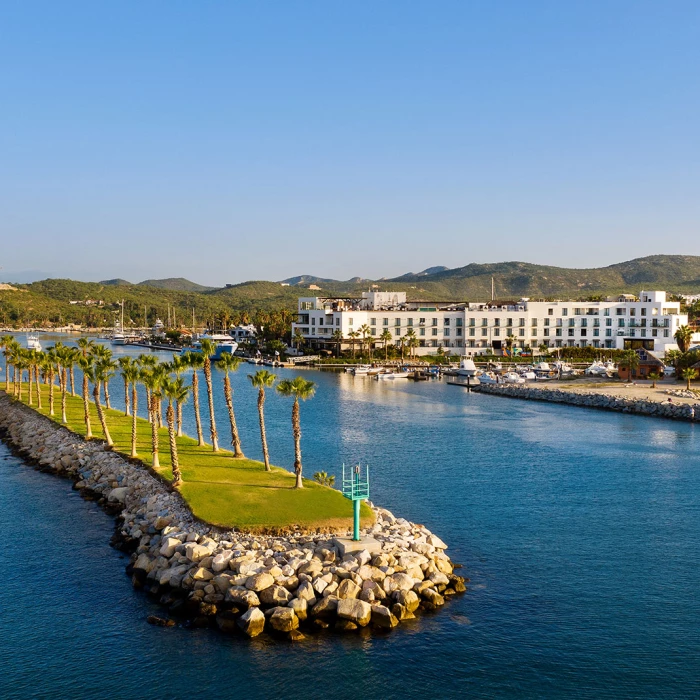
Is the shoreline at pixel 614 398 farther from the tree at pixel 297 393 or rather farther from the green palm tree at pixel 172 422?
the green palm tree at pixel 172 422

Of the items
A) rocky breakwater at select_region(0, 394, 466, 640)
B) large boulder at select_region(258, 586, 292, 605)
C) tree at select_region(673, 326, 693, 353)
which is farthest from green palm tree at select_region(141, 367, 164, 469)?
tree at select_region(673, 326, 693, 353)

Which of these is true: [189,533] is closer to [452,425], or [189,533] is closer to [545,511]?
[545,511]

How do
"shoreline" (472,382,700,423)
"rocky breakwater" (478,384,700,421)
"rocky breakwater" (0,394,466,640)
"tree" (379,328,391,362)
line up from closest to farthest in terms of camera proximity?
1. "rocky breakwater" (0,394,466,640)
2. "rocky breakwater" (478,384,700,421)
3. "shoreline" (472,382,700,423)
4. "tree" (379,328,391,362)

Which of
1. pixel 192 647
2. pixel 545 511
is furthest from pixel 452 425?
pixel 192 647

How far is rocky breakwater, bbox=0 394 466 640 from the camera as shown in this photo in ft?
97.8

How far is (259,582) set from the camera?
99.6 ft

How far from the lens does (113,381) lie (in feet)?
424

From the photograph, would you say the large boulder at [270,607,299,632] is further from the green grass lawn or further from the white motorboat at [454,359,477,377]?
the white motorboat at [454,359,477,377]

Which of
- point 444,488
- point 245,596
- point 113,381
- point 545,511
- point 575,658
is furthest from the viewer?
point 113,381

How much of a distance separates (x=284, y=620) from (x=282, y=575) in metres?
2.15

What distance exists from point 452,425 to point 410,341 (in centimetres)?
8187

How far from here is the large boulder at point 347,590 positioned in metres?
30.4

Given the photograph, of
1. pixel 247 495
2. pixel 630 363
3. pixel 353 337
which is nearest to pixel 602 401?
pixel 630 363

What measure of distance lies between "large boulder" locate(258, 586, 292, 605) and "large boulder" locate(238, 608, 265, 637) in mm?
726
